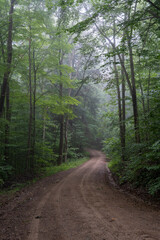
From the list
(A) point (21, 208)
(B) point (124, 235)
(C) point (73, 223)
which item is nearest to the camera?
(B) point (124, 235)

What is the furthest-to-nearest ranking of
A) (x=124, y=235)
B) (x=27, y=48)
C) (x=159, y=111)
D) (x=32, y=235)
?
(x=27, y=48) → (x=159, y=111) → (x=32, y=235) → (x=124, y=235)

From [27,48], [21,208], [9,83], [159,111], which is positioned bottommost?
[21,208]

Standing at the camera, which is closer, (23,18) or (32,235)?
(32,235)

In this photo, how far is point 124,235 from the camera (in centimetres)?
312

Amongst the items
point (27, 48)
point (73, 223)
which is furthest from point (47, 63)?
point (73, 223)

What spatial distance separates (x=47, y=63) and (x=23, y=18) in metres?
2.99

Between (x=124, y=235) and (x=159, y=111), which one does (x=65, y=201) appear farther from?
(x=159, y=111)

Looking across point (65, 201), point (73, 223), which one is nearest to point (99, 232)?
point (73, 223)

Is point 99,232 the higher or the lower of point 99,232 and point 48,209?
the higher

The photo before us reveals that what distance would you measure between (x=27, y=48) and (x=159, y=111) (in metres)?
9.32

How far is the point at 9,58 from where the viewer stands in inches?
405

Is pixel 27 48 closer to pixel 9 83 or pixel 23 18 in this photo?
pixel 23 18

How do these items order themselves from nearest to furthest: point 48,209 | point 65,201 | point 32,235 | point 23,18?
point 32,235
point 48,209
point 65,201
point 23,18

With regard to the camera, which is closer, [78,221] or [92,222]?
[92,222]
